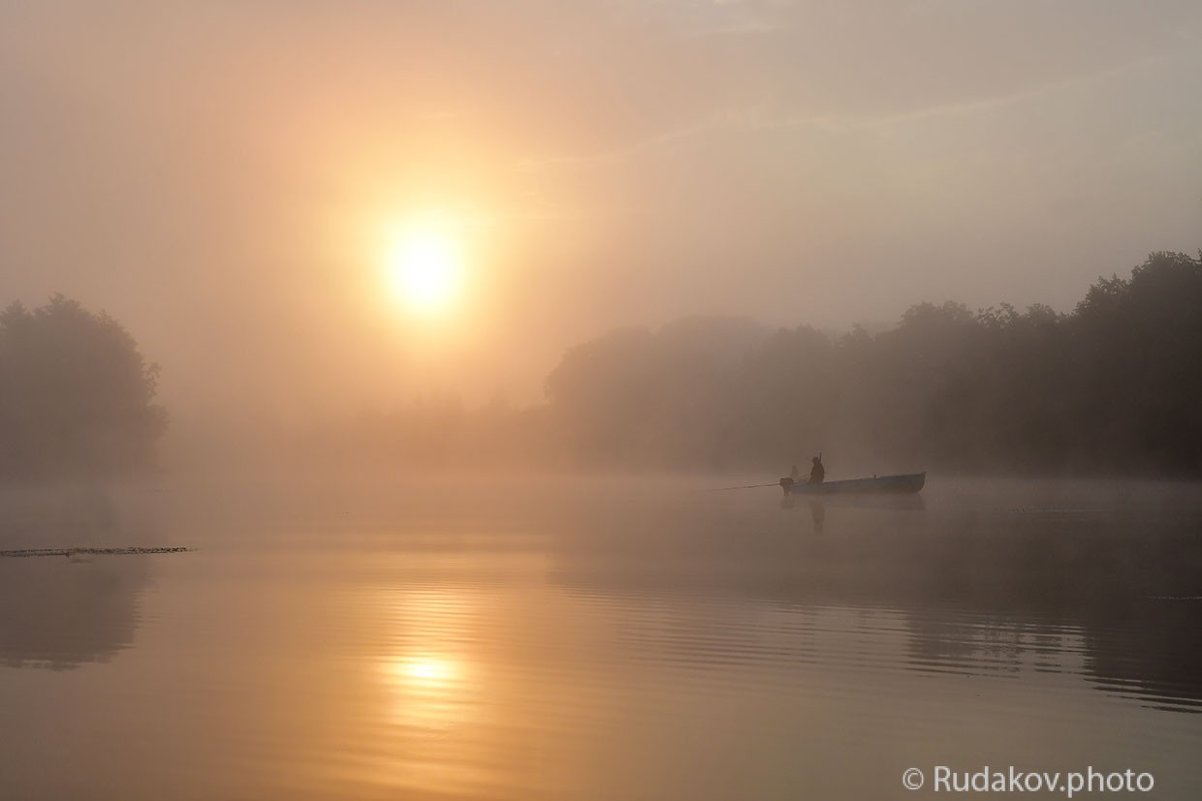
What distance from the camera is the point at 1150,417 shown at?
7219cm

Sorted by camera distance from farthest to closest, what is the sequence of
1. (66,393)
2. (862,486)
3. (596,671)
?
(66,393)
(862,486)
(596,671)

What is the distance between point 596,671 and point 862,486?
163 ft

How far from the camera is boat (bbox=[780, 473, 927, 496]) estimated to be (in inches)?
2340

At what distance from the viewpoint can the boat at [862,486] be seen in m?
59.4

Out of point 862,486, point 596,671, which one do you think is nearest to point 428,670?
point 596,671

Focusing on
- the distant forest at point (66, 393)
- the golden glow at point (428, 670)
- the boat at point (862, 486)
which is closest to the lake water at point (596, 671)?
the golden glow at point (428, 670)

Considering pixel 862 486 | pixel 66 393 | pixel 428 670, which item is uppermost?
pixel 66 393

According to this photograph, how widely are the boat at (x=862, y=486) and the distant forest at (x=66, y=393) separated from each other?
6071cm

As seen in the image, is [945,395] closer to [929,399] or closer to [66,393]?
[929,399]

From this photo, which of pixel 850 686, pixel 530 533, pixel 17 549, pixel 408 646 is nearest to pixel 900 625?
pixel 850 686

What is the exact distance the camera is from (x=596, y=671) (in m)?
14.5

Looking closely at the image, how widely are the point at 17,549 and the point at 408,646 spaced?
886 inches

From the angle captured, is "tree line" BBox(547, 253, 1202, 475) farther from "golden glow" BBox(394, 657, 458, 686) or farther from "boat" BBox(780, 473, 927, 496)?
"golden glow" BBox(394, 657, 458, 686)

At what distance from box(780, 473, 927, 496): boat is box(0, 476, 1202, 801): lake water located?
89.0ft
